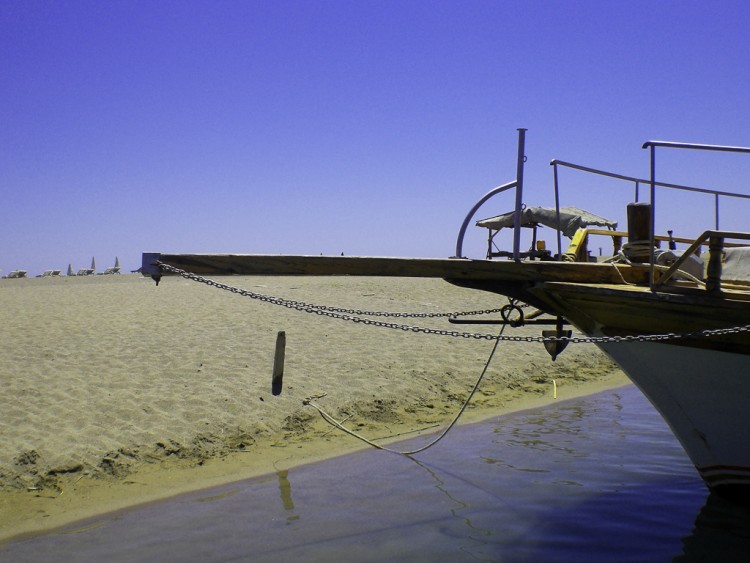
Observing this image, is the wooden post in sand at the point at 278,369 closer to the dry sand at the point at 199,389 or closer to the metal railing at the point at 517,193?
the dry sand at the point at 199,389

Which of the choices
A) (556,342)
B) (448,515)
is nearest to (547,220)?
(556,342)

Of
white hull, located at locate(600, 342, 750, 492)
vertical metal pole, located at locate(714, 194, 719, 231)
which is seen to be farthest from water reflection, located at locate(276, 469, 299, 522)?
vertical metal pole, located at locate(714, 194, 719, 231)

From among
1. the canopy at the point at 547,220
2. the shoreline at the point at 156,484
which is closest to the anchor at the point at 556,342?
the shoreline at the point at 156,484

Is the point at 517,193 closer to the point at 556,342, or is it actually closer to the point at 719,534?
the point at 556,342

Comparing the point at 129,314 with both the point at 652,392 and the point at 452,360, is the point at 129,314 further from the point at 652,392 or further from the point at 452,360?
the point at 652,392

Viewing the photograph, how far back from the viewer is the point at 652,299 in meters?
5.88

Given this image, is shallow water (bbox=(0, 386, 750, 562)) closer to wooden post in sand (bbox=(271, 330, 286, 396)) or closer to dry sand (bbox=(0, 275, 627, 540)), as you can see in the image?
dry sand (bbox=(0, 275, 627, 540))

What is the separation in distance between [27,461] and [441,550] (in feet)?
14.0

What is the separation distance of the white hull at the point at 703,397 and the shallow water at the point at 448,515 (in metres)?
0.65

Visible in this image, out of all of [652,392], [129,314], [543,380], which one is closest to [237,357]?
[129,314]

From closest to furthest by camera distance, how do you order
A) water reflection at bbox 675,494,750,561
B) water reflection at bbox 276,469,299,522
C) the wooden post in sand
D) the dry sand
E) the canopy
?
1. water reflection at bbox 675,494,750,561
2. water reflection at bbox 276,469,299,522
3. the dry sand
4. the wooden post in sand
5. the canopy

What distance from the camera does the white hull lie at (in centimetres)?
605

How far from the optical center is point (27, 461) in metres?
7.64

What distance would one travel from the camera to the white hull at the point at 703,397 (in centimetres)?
605
